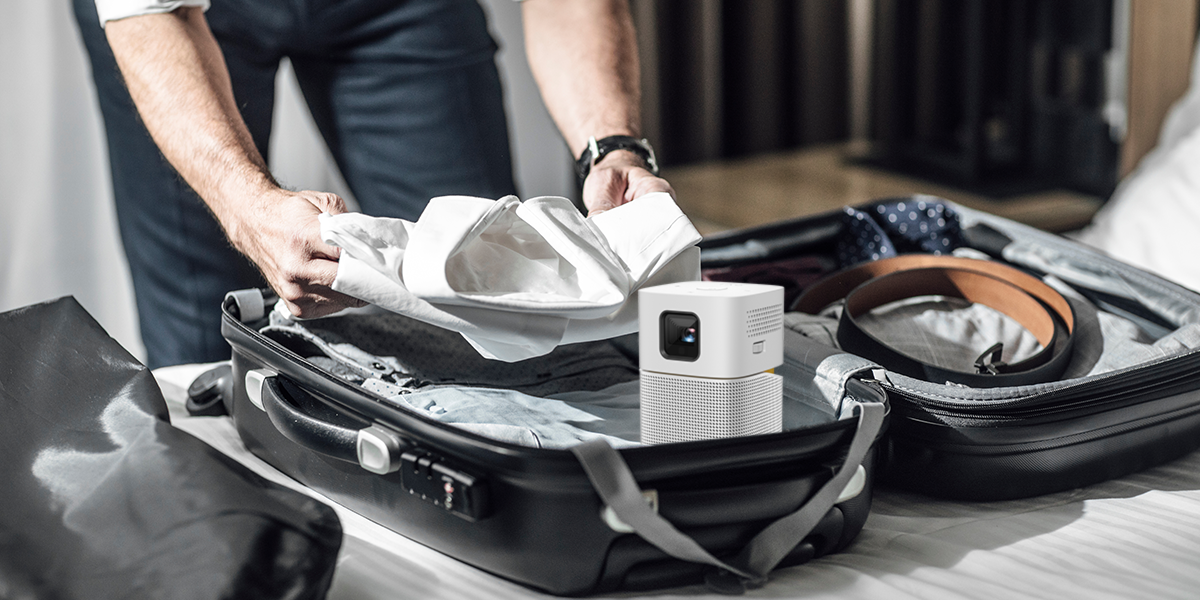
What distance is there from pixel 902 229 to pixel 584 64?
1.17 ft

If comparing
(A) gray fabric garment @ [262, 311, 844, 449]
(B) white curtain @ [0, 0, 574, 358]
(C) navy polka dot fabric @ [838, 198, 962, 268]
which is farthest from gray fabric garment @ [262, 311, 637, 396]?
(B) white curtain @ [0, 0, 574, 358]

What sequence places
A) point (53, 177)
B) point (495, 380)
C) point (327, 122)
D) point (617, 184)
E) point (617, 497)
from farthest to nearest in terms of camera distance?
point (53, 177)
point (327, 122)
point (617, 184)
point (495, 380)
point (617, 497)

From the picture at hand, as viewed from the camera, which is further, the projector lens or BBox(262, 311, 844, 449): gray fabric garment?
BBox(262, 311, 844, 449): gray fabric garment

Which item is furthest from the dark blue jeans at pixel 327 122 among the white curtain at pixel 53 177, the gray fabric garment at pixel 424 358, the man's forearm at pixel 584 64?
the white curtain at pixel 53 177

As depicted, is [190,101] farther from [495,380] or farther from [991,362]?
[991,362]

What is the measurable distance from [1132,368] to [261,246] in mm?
573

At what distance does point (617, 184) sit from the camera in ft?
2.66

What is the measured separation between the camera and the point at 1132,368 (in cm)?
64

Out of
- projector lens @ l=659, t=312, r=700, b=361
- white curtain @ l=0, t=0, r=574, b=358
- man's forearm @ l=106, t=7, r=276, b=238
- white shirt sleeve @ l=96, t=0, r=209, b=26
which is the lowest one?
white curtain @ l=0, t=0, r=574, b=358

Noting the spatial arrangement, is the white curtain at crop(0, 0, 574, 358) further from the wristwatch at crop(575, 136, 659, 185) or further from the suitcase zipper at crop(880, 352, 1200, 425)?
the suitcase zipper at crop(880, 352, 1200, 425)

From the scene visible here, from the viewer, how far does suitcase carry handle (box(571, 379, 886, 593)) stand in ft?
1.59

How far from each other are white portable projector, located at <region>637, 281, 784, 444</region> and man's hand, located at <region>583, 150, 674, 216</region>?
0.23m

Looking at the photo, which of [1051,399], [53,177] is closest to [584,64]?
[1051,399]

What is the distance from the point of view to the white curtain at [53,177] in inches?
73.7
